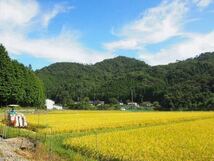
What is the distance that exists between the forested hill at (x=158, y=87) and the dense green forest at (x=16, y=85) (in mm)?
45479

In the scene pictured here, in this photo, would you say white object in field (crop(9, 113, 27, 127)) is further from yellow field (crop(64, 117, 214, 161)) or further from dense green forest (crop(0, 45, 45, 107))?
dense green forest (crop(0, 45, 45, 107))

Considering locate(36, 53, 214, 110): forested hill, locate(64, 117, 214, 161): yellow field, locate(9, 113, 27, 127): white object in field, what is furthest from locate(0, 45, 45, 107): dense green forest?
locate(64, 117, 214, 161): yellow field

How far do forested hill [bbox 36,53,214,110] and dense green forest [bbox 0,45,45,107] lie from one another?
45479mm

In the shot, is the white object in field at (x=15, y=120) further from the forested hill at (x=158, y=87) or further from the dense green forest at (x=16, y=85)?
the forested hill at (x=158, y=87)

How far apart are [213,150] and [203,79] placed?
366 ft

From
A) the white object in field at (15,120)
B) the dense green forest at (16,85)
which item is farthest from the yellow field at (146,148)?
the dense green forest at (16,85)

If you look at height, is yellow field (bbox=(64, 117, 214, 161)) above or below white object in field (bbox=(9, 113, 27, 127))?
below

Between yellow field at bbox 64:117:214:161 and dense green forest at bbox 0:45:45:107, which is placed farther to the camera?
dense green forest at bbox 0:45:45:107

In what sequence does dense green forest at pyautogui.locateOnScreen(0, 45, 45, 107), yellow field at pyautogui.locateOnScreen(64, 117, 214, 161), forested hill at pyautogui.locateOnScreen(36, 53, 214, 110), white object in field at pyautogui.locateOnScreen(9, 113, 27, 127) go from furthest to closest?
forested hill at pyautogui.locateOnScreen(36, 53, 214, 110) → dense green forest at pyautogui.locateOnScreen(0, 45, 45, 107) → white object in field at pyautogui.locateOnScreen(9, 113, 27, 127) → yellow field at pyautogui.locateOnScreen(64, 117, 214, 161)

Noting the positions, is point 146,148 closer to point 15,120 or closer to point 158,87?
point 15,120

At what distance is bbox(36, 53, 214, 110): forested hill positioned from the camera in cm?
12356

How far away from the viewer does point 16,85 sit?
87750mm

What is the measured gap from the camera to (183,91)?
129250 mm

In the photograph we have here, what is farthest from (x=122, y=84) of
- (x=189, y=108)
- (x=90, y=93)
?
(x=189, y=108)
